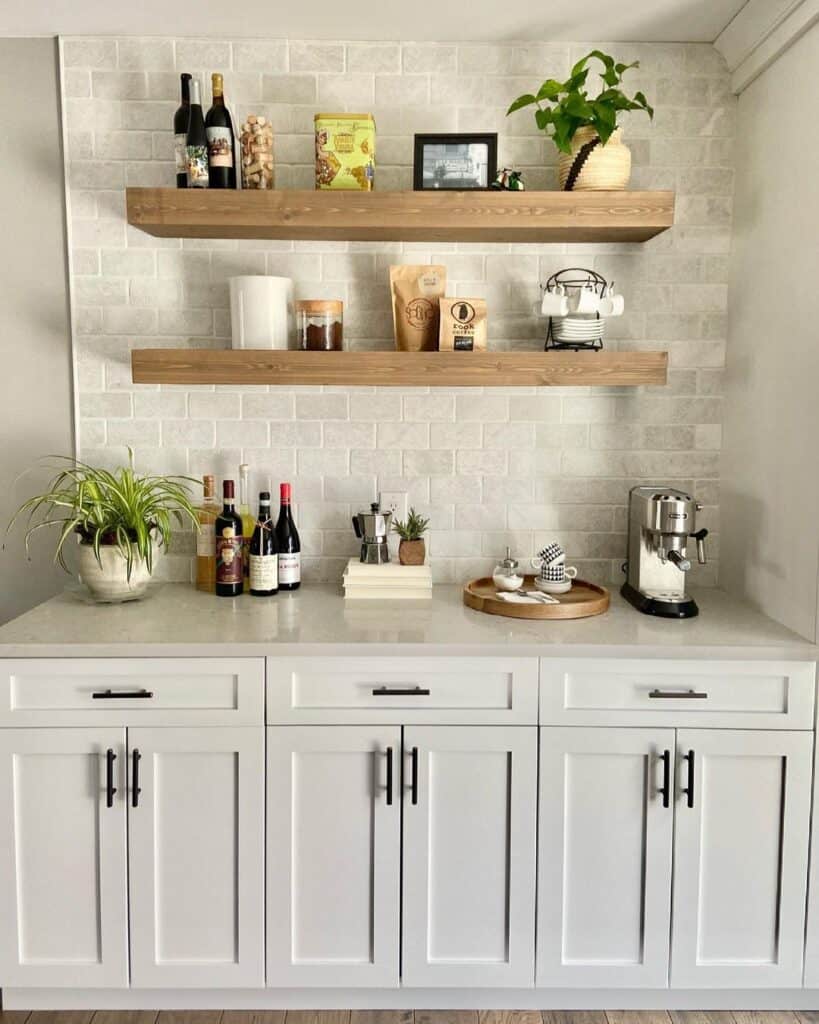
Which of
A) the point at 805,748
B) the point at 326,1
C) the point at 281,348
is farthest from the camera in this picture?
the point at 281,348

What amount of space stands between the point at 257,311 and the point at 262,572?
76 cm

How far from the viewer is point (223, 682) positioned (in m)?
2.27

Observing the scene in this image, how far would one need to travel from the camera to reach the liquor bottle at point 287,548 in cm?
280

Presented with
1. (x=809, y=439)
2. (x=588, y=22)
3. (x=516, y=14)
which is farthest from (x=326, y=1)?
(x=809, y=439)

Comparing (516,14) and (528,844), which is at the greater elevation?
(516,14)

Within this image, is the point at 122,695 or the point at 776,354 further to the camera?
the point at 776,354

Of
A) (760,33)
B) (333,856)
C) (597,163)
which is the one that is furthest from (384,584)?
(760,33)

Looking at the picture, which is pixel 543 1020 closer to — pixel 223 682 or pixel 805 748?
pixel 805 748

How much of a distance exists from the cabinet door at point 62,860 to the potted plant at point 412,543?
969mm

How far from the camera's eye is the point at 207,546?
9.23ft

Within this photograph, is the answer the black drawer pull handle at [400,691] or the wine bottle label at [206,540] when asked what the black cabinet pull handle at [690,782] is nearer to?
the black drawer pull handle at [400,691]

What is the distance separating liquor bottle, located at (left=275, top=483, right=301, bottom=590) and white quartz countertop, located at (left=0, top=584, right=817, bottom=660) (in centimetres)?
10

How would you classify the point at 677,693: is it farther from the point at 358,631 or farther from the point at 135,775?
the point at 135,775

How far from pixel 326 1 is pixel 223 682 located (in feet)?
6.03
